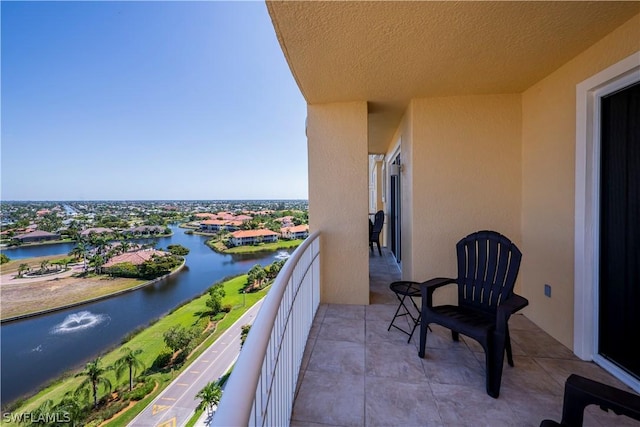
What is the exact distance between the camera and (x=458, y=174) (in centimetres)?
314

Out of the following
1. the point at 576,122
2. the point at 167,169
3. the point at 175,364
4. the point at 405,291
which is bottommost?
the point at 175,364

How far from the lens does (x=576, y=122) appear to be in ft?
7.32

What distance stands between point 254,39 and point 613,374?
8013 mm

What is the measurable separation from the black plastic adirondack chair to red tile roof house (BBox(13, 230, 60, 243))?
12770 millimetres

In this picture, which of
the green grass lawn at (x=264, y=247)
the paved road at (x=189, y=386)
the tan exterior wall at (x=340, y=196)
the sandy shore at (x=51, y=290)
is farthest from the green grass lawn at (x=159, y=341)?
the tan exterior wall at (x=340, y=196)

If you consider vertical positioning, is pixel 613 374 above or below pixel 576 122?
below

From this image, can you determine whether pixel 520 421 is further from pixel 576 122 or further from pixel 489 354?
pixel 576 122

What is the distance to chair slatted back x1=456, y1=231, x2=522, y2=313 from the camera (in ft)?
7.18

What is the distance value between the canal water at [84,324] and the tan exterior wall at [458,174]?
6.96m

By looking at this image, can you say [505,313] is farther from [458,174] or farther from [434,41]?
[434,41]

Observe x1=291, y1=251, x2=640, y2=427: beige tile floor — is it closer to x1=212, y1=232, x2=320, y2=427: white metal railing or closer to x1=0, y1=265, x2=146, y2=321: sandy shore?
x1=212, y1=232, x2=320, y2=427: white metal railing

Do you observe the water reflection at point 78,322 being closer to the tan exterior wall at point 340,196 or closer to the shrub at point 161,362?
the shrub at point 161,362

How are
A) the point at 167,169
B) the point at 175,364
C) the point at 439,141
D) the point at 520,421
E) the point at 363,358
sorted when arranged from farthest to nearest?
1. the point at 167,169
2. the point at 175,364
3. the point at 439,141
4. the point at 363,358
5. the point at 520,421

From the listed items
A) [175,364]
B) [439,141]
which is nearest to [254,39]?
[439,141]
